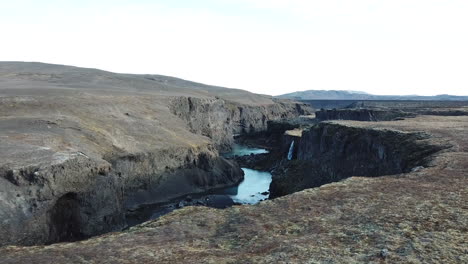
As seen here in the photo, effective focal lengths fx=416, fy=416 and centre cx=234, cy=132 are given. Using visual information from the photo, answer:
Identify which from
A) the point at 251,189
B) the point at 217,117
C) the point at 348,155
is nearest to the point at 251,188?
the point at 251,189

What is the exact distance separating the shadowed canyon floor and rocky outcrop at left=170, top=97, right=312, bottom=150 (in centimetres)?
6842

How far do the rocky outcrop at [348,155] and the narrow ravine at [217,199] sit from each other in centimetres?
392

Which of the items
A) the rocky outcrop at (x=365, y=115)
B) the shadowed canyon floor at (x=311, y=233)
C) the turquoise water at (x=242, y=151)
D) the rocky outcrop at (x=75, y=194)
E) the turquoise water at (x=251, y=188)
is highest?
the rocky outcrop at (x=365, y=115)

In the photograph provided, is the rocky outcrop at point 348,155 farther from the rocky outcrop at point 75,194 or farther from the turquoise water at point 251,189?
the rocky outcrop at point 75,194

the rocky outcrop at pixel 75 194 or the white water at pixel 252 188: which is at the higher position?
the rocky outcrop at pixel 75 194

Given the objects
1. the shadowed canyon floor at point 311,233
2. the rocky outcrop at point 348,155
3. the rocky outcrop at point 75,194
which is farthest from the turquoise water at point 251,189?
the shadowed canyon floor at point 311,233

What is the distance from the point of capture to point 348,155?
49094 millimetres

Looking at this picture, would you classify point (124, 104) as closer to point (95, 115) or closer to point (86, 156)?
point (95, 115)

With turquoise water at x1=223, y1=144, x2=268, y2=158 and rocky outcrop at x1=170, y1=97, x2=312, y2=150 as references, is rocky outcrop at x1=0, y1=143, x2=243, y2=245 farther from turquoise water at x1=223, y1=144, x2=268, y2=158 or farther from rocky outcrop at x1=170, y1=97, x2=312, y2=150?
turquoise water at x1=223, y1=144, x2=268, y2=158

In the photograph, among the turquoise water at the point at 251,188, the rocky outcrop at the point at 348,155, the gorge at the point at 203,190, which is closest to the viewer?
the gorge at the point at 203,190

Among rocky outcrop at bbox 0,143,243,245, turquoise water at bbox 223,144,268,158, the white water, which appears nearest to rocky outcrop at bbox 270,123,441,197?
the white water

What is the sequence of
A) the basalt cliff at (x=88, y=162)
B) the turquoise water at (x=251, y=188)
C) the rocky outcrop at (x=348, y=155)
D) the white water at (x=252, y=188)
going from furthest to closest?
the turquoise water at (x=251, y=188) → the white water at (x=252, y=188) → the basalt cliff at (x=88, y=162) → the rocky outcrop at (x=348, y=155)

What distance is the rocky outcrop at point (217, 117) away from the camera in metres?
96.5

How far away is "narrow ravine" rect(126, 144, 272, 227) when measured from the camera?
49.9m
